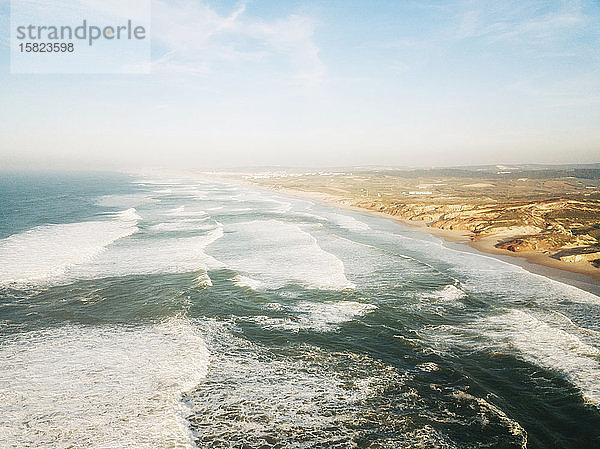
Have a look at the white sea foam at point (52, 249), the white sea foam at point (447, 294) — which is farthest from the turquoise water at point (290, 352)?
the white sea foam at point (52, 249)

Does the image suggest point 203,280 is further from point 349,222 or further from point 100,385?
point 349,222

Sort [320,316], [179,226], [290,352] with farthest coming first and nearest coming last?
1. [179,226]
2. [320,316]
3. [290,352]

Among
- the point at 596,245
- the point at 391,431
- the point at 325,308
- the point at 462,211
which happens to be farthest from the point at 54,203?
the point at 596,245

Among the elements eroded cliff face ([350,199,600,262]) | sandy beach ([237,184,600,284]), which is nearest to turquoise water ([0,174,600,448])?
sandy beach ([237,184,600,284])

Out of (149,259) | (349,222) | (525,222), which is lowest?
(149,259)

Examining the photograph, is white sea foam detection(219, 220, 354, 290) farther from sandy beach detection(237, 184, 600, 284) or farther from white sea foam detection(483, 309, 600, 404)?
sandy beach detection(237, 184, 600, 284)

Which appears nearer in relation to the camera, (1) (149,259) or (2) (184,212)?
(1) (149,259)

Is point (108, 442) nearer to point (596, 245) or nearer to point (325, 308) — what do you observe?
point (325, 308)

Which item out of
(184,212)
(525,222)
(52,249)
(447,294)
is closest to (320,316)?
(447,294)
